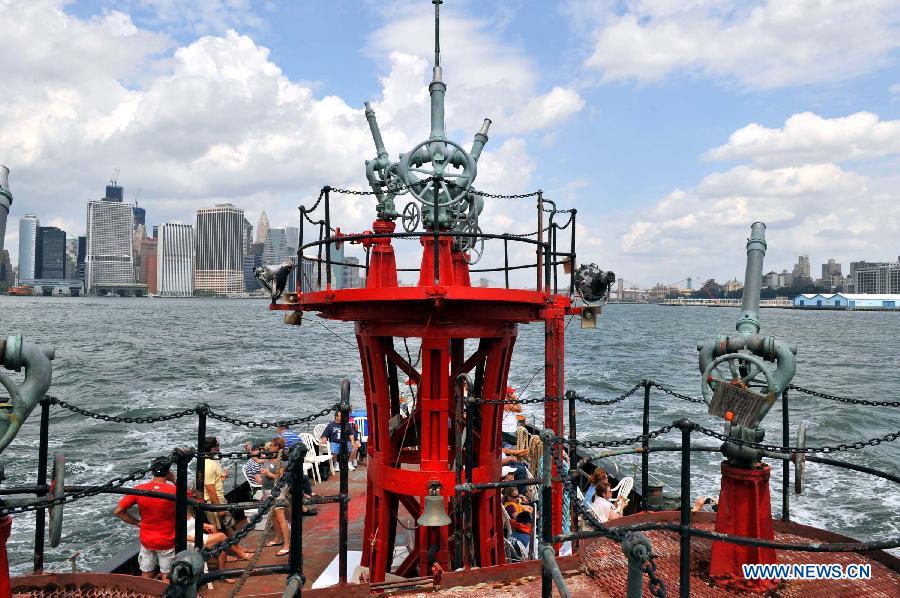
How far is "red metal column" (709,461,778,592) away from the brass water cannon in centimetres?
19

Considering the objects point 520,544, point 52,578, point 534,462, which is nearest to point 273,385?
point 534,462

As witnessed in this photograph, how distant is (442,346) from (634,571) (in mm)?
5091

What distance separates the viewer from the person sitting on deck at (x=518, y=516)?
459 inches

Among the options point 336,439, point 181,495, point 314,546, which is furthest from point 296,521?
point 336,439

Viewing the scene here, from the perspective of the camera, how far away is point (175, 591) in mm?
3713

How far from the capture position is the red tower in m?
8.72

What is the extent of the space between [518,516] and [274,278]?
254 inches

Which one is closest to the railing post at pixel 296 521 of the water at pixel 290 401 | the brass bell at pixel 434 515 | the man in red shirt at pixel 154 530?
the brass bell at pixel 434 515

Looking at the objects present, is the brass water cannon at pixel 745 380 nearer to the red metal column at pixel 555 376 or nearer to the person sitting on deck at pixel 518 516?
the person sitting on deck at pixel 518 516

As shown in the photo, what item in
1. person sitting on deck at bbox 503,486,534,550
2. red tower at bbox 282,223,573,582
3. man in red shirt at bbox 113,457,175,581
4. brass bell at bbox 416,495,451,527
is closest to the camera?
brass bell at bbox 416,495,451,527

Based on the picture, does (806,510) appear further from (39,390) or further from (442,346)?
(39,390)

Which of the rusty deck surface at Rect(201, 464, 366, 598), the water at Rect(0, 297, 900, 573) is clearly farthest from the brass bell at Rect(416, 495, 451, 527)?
the water at Rect(0, 297, 900, 573)

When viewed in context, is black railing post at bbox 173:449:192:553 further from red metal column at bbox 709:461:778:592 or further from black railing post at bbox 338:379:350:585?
red metal column at bbox 709:461:778:592

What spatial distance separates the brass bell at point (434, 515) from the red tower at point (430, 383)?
2.70 feet
